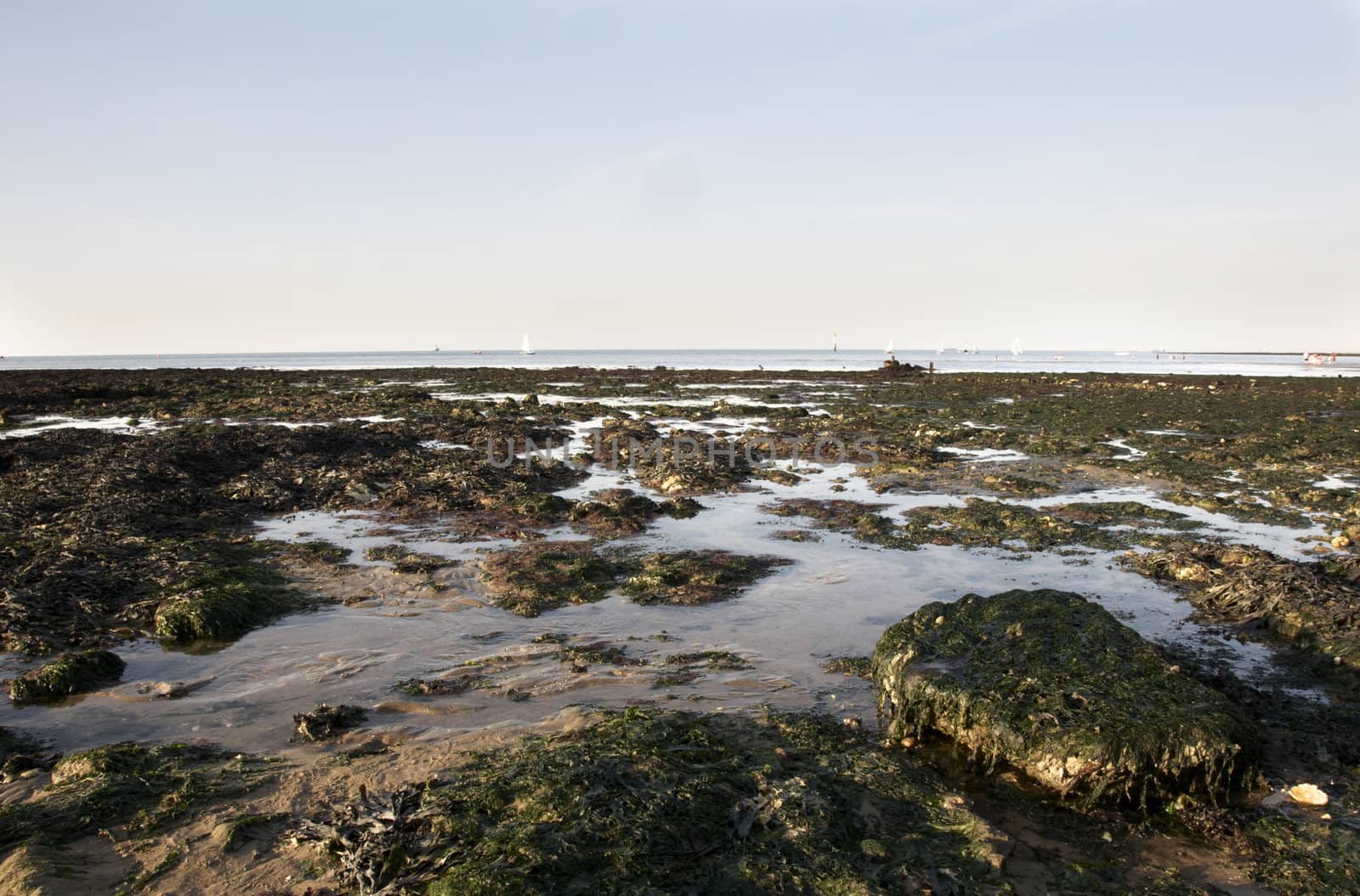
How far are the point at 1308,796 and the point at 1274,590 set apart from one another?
10.7ft

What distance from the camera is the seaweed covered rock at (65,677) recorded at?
4.79 m

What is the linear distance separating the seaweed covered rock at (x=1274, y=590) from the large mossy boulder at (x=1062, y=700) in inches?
74.3

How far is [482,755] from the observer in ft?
13.4

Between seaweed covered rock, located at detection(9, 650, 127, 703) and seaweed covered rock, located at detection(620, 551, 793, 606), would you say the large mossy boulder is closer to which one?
seaweed covered rock, located at detection(620, 551, 793, 606)

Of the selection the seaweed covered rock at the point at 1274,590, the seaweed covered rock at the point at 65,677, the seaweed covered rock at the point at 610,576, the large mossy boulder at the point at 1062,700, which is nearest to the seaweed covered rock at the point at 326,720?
the seaweed covered rock at the point at 65,677

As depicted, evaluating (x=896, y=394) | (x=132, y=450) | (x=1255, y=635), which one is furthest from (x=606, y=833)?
(x=896, y=394)

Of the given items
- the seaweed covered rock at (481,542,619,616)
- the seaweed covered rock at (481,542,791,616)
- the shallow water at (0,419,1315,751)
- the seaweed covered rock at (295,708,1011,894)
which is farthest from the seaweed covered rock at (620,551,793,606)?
the seaweed covered rock at (295,708,1011,894)

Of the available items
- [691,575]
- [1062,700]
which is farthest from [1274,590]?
[691,575]

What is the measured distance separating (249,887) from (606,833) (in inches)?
58.5

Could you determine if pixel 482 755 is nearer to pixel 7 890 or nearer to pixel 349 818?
pixel 349 818

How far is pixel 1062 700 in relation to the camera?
13.9 ft

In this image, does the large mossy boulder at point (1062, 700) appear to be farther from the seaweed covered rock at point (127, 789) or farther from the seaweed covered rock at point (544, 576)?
the seaweed covered rock at point (127, 789)

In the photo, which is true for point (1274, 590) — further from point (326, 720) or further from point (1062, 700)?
point (326, 720)

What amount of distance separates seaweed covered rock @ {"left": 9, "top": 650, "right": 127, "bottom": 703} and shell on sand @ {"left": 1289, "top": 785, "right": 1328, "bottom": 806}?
7.22 metres
